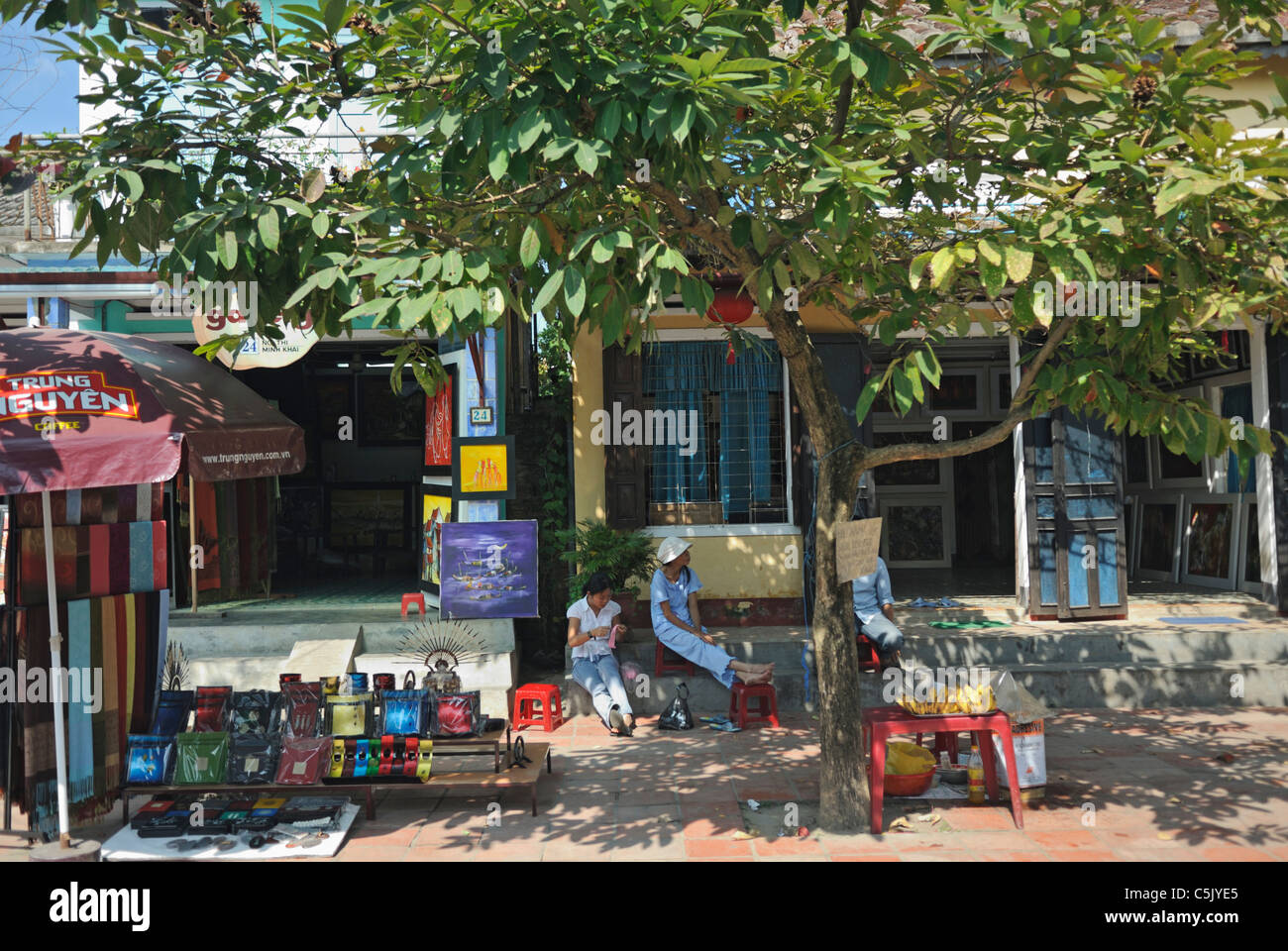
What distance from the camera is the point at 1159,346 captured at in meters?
5.48

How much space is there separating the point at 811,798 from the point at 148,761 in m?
4.24

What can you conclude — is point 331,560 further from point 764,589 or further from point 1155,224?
point 1155,224

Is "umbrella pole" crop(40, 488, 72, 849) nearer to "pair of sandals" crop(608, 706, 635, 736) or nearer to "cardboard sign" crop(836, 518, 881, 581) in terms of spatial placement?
"pair of sandals" crop(608, 706, 635, 736)

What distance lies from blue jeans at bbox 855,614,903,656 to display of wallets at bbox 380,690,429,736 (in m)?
4.02

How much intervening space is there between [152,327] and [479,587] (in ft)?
14.8

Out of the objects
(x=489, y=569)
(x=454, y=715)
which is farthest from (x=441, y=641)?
(x=454, y=715)

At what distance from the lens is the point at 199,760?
647 centimetres

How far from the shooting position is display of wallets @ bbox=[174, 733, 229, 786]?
254 inches

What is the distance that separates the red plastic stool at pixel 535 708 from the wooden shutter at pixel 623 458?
7.54ft

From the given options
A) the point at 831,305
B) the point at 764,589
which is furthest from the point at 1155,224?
the point at 764,589

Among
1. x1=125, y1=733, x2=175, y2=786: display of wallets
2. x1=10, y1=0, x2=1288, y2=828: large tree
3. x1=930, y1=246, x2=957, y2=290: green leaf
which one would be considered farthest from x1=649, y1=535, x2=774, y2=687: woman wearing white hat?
x1=930, y1=246, x2=957, y2=290: green leaf

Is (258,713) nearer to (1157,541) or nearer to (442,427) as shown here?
(442,427)

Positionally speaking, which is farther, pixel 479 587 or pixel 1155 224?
pixel 479 587

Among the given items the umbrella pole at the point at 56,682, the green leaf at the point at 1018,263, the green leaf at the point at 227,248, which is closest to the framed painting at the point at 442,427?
the umbrella pole at the point at 56,682
